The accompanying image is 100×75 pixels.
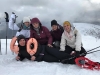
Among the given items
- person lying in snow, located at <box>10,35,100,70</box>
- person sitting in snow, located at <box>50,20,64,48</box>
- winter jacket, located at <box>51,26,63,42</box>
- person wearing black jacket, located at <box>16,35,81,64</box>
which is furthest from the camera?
winter jacket, located at <box>51,26,63,42</box>

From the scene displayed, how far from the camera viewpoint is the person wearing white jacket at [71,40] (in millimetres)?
6486

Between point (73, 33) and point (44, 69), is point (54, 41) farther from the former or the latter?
point (44, 69)

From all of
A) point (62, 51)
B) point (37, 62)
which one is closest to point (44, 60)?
point (37, 62)

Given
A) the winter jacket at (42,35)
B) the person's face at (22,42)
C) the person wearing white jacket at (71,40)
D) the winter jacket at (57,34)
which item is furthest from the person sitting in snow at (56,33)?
the person's face at (22,42)

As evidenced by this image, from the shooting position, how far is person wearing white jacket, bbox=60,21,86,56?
6486mm

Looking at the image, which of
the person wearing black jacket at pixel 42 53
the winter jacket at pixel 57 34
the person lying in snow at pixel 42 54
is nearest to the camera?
the person lying in snow at pixel 42 54

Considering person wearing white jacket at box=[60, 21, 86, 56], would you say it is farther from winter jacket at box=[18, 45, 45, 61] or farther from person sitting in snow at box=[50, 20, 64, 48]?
winter jacket at box=[18, 45, 45, 61]

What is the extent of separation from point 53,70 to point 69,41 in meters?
1.41

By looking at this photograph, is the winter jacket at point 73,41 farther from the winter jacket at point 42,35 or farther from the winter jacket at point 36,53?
the winter jacket at point 36,53

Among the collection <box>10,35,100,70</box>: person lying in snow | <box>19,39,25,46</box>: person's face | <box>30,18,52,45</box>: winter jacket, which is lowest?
<box>10,35,100,70</box>: person lying in snow

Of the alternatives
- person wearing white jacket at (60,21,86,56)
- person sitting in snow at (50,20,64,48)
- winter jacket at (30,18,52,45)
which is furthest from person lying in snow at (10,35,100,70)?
person sitting in snow at (50,20,64,48)

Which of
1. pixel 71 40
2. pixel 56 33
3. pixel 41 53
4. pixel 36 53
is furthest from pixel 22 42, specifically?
pixel 71 40

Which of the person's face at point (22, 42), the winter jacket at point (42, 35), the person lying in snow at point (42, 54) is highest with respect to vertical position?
the winter jacket at point (42, 35)

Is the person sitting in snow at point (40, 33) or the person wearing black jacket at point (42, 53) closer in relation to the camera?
the person wearing black jacket at point (42, 53)
